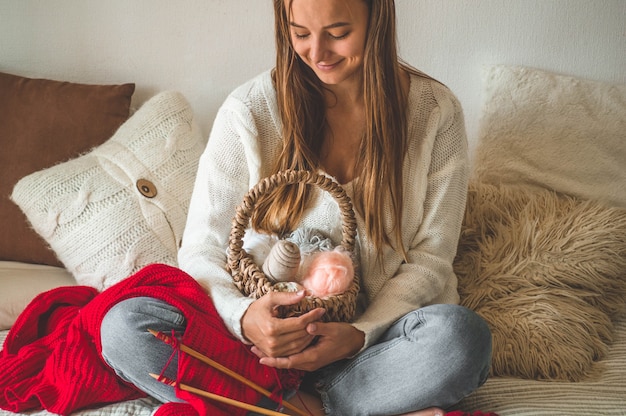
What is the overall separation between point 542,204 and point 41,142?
46.4 inches

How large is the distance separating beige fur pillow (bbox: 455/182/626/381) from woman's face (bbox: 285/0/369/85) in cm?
51

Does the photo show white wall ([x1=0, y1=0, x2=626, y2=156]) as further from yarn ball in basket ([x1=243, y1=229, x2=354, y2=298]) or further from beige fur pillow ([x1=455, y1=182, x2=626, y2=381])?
yarn ball in basket ([x1=243, y1=229, x2=354, y2=298])

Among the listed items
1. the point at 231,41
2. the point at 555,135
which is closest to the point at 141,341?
the point at 231,41

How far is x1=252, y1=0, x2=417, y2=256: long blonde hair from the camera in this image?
4.44ft

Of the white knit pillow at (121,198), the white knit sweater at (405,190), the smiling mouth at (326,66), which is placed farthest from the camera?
the white knit pillow at (121,198)

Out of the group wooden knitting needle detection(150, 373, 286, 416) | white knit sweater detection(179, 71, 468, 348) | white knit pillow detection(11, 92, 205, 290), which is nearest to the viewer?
wooden knitting needle detection(150, 373, 286, 416)

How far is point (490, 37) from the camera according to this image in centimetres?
180

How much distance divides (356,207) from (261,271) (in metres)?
0.23

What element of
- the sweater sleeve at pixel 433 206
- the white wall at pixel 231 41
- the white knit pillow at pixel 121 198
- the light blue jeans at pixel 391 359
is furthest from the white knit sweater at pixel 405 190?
the white wall at pixel 231 41

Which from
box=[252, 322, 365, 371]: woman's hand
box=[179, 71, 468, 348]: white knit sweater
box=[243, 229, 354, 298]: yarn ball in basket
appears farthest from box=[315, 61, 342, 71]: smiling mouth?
box=[252, 322, 365, 371]: woman's hand

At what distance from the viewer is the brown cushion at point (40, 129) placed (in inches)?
69.5

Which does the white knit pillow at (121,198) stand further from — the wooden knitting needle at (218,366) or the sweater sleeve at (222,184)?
the wooden knitting needle at (218,366)

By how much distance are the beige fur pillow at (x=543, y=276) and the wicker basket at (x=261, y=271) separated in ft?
1.21

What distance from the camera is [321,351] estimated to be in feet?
3.97
